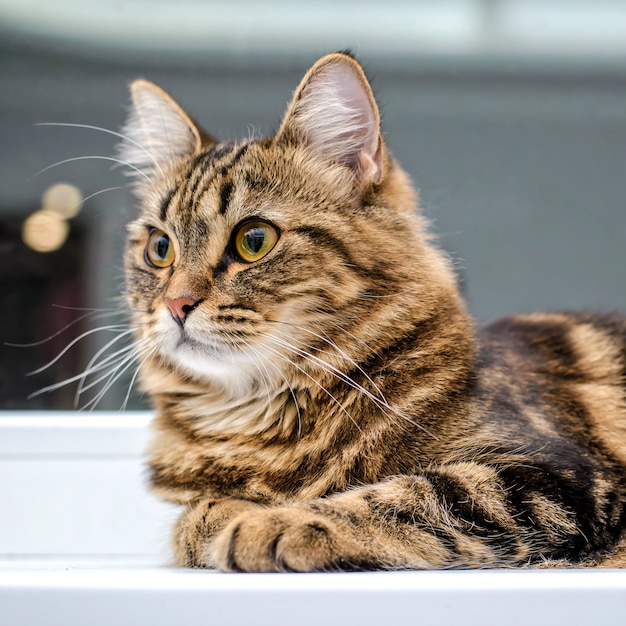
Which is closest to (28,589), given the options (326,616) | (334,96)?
(326,616)

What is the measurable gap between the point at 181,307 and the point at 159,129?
1.62ft

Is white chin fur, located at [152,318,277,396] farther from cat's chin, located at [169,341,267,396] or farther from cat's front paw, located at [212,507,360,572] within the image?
cat's front paw, located at [212,507,360,572]

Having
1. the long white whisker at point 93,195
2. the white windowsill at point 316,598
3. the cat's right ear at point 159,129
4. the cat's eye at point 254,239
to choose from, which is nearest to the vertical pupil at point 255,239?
→ the cat's eye at point 254,239

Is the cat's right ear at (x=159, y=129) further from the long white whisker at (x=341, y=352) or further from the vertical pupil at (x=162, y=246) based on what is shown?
the long white whisker at (x=341, y=352)

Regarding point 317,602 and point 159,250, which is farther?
point 159,250

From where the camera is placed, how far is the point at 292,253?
42.4 inches

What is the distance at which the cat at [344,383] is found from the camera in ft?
2.99

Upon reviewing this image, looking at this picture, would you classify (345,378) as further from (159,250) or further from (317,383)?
(159,250)

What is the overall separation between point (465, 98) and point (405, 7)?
267 millimetres

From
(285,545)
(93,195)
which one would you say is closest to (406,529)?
(285,545)

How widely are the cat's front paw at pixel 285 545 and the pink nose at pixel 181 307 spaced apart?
1.02 feet

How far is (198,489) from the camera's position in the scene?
1109 millimetres

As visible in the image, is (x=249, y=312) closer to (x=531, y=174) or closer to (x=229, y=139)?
(x=229, y=139)

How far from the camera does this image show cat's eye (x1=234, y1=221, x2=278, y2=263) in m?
1.09
